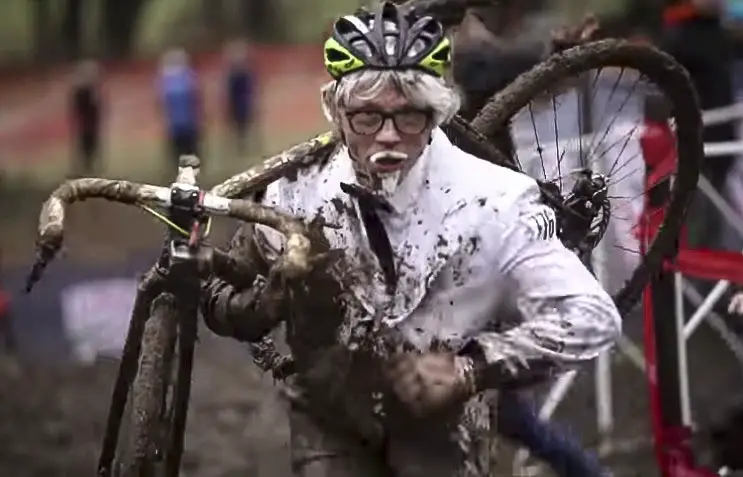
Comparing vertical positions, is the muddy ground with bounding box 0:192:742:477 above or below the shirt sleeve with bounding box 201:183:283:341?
above

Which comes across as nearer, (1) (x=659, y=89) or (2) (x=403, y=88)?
(2) (x=403, y=88)

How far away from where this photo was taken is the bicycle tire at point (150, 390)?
164 centimetres

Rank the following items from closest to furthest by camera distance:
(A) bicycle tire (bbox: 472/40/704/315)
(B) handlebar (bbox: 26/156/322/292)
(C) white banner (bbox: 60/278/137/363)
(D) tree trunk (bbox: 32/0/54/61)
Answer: (B) handlebar (bbox: 26/156/322/292), (A) bicycle tire (bbox: 472/40/704/315), (C) white banner (bbox: 60/278/137/363), (D) tree trunk (bbox: 32/0/54/61)

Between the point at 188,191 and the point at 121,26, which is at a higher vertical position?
the point at 121,26

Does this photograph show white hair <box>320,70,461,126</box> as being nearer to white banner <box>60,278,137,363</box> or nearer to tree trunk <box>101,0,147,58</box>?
white banner <box>60,278,137,363</box>

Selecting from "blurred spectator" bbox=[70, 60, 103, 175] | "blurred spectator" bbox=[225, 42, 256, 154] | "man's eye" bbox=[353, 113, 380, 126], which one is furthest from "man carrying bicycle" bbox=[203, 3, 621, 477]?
"blurred spectator" bbox=[70, 60, 103, 175]

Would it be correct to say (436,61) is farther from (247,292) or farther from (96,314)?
(96,314)

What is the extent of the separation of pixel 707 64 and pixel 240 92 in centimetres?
288

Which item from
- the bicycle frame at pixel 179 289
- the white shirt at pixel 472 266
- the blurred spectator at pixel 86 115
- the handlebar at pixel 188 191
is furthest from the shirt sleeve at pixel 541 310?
the blurred spectator at pixel 86 115

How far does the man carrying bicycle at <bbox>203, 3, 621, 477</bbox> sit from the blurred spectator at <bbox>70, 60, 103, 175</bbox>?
461 cm

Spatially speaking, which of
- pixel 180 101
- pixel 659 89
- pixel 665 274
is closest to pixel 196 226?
pixel 659 89

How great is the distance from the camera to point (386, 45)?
1.68 metres

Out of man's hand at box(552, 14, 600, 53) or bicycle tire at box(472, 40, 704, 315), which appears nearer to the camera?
bicycle tire at box(472, 40, 704, 315)

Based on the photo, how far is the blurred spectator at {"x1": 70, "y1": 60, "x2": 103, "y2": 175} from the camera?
6.26 metres
